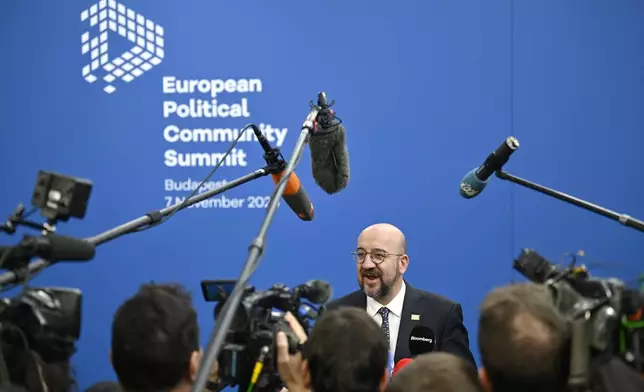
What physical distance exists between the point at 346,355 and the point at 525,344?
0.38m

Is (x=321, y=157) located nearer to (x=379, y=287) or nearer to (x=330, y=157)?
(x=330, y=157)

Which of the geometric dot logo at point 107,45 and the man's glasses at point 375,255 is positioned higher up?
the geometric dot logo at point 107,45

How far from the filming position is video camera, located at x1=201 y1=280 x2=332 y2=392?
165 cm

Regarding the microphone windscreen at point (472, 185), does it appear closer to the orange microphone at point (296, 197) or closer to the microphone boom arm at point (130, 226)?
the orange microphone at point (296, 197)

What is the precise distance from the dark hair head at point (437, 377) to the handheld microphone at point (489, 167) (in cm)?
113

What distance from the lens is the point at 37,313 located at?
1.54 m

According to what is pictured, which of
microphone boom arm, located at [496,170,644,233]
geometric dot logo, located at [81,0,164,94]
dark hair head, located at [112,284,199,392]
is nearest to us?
dark hair head, located at [112,284,199,392]

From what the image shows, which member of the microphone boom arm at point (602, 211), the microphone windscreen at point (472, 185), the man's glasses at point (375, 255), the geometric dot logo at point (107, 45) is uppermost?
the geometric dot logo at point (107, 45)

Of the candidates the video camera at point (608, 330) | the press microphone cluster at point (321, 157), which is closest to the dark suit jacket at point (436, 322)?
the press microphone cluster at point (321, 157)

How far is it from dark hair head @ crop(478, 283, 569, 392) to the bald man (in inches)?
65.8

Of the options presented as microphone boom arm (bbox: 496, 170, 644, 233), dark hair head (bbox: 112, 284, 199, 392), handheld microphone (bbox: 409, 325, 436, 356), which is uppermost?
microphone boom arm (bbox: 496, 170, 644, 233)

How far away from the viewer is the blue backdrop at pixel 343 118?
427 centimetres

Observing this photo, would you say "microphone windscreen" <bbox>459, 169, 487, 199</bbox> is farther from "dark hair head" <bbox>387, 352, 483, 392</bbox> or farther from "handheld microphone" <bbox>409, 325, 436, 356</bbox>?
"dark hair head" <bbox>387, 352, 483, 392</bbox>

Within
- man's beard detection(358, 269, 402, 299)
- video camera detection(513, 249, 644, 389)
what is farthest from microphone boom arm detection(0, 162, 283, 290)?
man's beard detection(358, 269, 402, 299)
